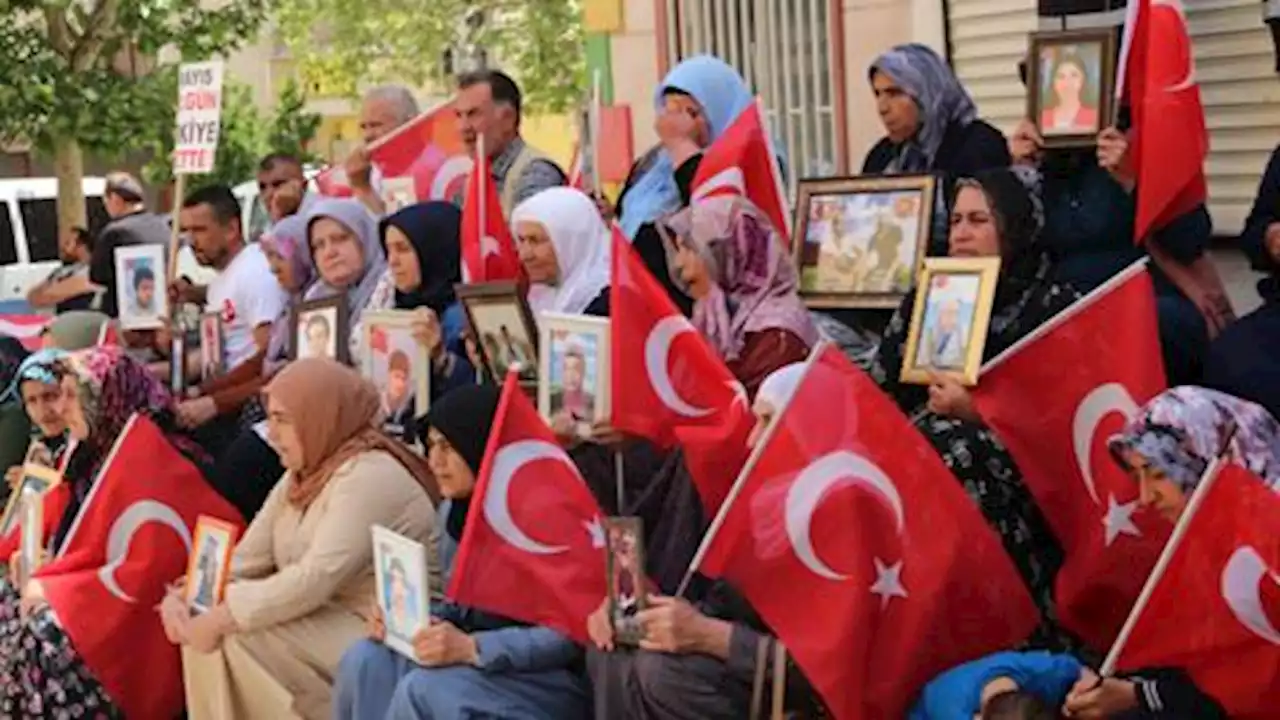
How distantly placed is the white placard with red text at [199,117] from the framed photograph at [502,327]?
122 inches

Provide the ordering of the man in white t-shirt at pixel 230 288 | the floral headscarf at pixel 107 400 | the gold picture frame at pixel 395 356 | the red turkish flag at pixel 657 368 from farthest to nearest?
Result: the man in white t-shirt at pixel 230 288, the floral headscarf at pixel 107 400, the gold picture frame at pixel 395 356, the red turkish flag at pixel 657 368

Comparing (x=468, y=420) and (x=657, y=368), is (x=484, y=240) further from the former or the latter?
(x=657, y=368)

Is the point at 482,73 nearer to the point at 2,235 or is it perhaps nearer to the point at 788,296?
the point at 788,296

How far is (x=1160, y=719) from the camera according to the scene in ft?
15.3

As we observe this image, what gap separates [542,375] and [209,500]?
1671mm

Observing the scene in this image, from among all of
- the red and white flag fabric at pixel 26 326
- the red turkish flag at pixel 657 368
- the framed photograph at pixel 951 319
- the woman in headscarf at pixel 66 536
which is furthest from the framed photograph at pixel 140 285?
the framed photograph at pixel 951 319

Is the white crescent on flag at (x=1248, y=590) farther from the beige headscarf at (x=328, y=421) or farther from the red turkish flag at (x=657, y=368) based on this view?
the beige headscarf at (x=328, y=421)

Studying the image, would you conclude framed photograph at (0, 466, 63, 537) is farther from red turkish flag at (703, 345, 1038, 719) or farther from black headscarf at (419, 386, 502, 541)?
red turkish flag at (703, 345, 1038, 719)

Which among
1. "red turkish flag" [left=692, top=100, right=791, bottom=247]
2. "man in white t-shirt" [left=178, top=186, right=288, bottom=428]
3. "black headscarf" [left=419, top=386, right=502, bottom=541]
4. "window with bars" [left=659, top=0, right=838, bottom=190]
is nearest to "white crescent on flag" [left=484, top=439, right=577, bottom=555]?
"black headscarf" [left=419, top=386, right=502, bottom=541]

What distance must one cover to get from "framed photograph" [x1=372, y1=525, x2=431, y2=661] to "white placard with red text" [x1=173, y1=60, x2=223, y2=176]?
412cm

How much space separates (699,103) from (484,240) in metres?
0.79

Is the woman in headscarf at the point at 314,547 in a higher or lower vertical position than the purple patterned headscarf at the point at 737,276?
lower

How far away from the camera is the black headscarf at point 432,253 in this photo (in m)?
7.68

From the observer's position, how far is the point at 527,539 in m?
5.79
